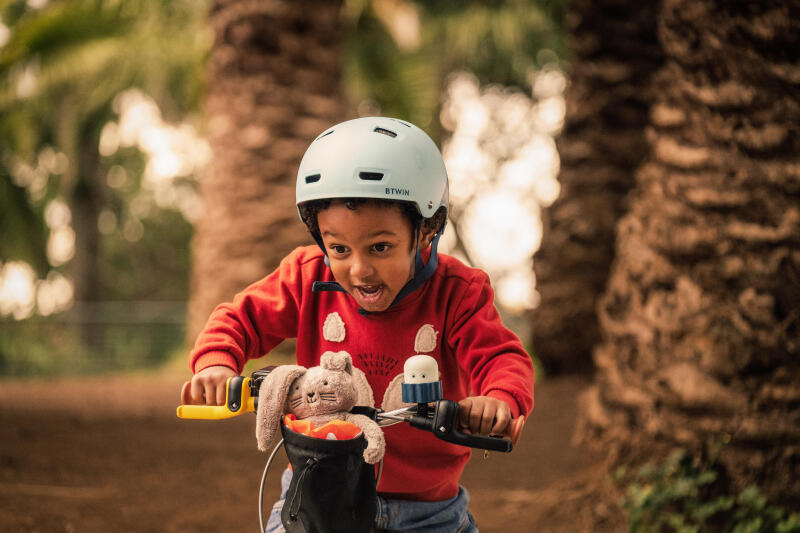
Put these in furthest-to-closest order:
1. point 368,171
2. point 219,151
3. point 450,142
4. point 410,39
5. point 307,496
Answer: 1. point 450,142
2. point 410,39
3. point 219,151
4. point 368,171
5. point 307,496

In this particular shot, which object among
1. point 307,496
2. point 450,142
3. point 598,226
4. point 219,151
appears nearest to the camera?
point 307,496

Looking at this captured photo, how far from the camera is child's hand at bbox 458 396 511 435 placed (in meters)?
1.92

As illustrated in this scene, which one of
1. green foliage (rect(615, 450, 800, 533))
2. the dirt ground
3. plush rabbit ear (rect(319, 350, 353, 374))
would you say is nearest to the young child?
plush rabbit ear (rect(319, 350, 353, 374))

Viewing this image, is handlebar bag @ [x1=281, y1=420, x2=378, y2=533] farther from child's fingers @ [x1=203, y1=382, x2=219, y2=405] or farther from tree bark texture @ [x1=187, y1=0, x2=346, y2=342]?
tree bark texture @ [x1=187, y1=0, x2=346, y2=342]

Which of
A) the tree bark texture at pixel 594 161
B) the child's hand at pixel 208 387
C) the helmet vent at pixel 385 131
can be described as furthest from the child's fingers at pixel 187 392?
the tree bark texture at pixel 594 161

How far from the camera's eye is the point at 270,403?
6.30 feet

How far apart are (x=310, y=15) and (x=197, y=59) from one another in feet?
15.9

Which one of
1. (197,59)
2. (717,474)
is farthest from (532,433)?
(197,59)

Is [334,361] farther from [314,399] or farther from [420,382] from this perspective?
[420,382]

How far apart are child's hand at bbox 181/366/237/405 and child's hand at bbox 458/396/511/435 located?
61 cm

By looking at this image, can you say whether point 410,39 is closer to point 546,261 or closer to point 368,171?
point 546,261

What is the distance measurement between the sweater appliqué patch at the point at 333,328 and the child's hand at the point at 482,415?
23.0 inches

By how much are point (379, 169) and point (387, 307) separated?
42 cm

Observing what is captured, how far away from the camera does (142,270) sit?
32.4m
